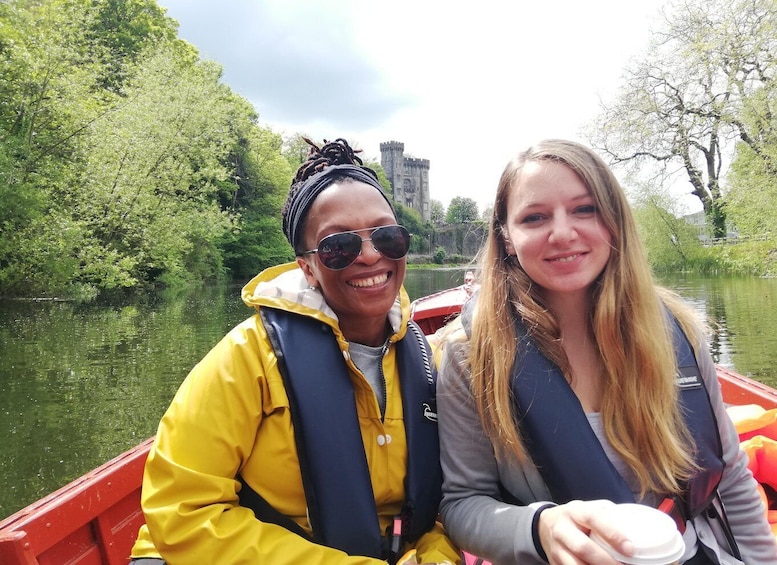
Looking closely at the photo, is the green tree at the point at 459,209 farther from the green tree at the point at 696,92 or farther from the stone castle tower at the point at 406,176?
the green tree at the point at 696,92

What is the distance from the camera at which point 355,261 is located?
5.22 ft

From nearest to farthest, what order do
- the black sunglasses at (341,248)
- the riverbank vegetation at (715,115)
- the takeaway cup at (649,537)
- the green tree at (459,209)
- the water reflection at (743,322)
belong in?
the takeaway cup at (649,537) → the black sunglasses at (341,248) → the water reflection at (743,322) → the riverbank vegetation at (715,115) → the green tree at (459,209)

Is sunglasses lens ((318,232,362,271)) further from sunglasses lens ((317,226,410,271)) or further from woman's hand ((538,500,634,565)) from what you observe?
woman's hand ((538,500,634,565))

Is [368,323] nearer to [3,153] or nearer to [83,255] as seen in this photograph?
[3,153]

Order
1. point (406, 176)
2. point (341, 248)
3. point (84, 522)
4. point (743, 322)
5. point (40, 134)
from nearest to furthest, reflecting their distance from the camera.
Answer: point (341, 248), point (84, 522), point (743, 322), point (40, 134), point (406, 176)

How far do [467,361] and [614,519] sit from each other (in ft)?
2.29

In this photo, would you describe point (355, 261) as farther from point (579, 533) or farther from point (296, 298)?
point (579, 533)

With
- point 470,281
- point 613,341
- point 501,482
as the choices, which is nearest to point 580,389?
point 613,341

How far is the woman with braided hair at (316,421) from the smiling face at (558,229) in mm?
371

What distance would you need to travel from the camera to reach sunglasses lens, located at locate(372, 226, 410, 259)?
1630mm

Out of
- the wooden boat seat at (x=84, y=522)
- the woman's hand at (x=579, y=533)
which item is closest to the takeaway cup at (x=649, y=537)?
the woman's hand at (x=579, y=533)

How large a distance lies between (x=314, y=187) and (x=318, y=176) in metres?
0.04

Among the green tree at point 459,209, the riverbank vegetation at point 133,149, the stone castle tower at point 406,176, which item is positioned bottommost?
the riverbank vegetation at point 133,149

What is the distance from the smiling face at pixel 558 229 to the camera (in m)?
1.48
